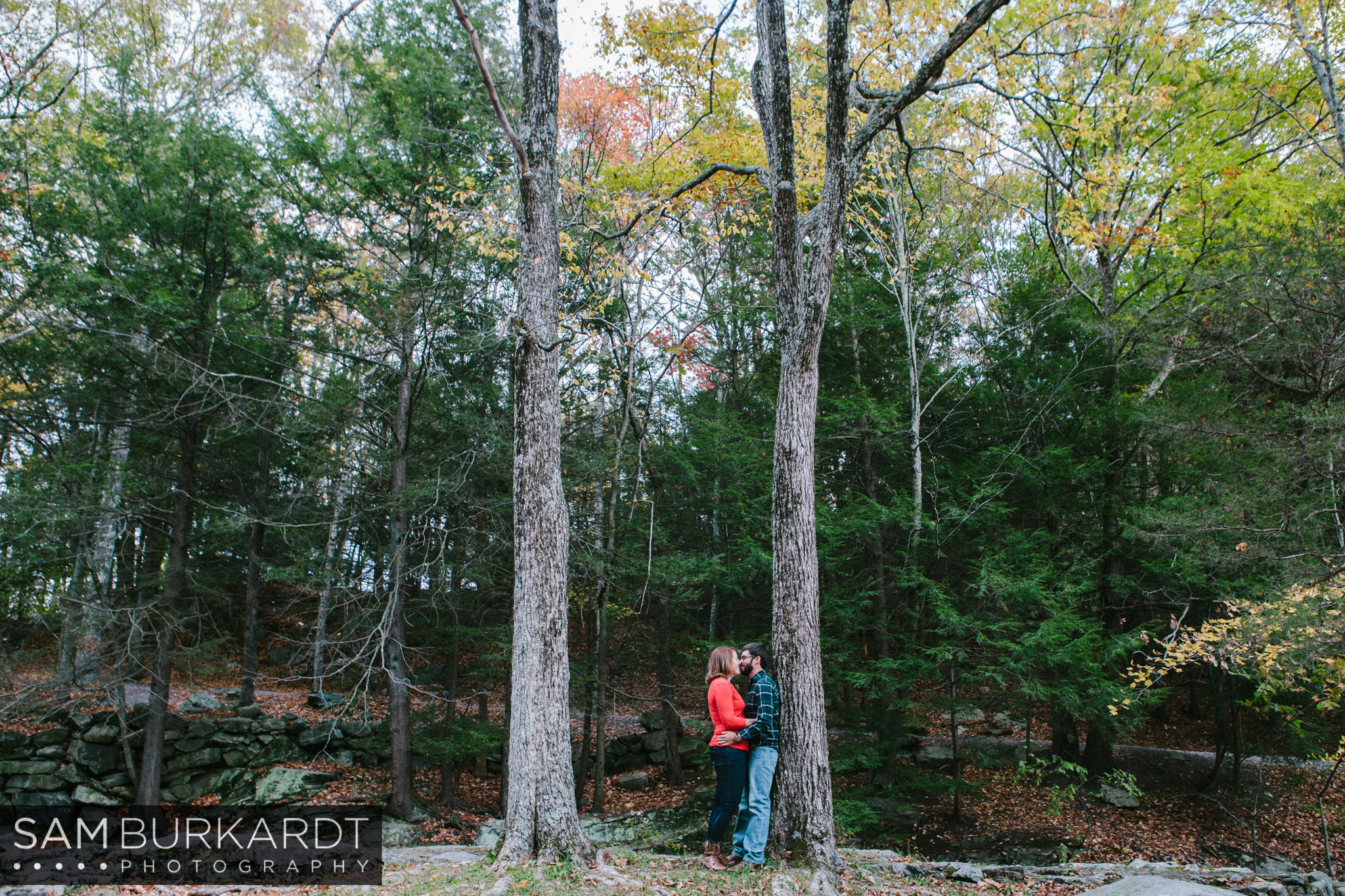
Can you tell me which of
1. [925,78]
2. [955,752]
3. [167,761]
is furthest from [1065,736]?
[167,761]

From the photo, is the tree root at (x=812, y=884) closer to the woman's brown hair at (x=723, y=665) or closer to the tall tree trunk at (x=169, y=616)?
the woman's brown hair at (x=723, y=665)

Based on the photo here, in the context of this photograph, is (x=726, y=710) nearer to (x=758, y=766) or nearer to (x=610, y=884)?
(x=758, y=766)

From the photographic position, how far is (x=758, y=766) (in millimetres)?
5035

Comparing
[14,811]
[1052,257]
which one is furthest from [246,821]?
[1052,257]

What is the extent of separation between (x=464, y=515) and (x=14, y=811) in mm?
7670

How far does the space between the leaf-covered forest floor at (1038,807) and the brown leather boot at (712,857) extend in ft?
9.64

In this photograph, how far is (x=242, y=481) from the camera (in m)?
12.2

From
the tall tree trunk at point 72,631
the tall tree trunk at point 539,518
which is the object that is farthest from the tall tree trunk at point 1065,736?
the tall tree trunk at point 72,631

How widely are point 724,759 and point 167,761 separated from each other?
10542mm

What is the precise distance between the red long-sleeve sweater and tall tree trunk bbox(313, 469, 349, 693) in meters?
4.31

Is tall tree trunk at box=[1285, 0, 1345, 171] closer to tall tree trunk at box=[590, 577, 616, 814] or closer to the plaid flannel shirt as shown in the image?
the plaid flannel shirt

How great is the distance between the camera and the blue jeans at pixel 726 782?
17.0 feet

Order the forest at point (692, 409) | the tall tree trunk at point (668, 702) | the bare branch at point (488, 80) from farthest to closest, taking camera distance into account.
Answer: the tall tree trunk at point (668, 702) < the forest at point (692, 409) < the bare branch at point (488, 80)

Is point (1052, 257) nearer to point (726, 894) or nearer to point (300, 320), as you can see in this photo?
point (726, 894)
